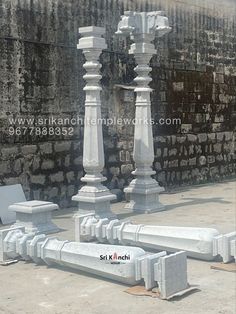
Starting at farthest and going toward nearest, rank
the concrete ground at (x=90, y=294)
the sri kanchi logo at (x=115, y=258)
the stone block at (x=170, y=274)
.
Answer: the sri kanchi logo at (x=115, y=258) < the stone block at (x=170, y=274) < the concrete ground at (x=90, y=294)

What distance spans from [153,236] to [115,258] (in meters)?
0.96

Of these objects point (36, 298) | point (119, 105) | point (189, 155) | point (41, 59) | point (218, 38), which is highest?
point (218, 38)

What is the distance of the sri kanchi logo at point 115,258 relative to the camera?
158 inches

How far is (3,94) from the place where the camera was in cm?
698

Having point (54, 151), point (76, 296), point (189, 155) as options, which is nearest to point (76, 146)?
point (54, 151)

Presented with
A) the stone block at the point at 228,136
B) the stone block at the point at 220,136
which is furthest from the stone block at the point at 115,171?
the stone block at the point at 228,136

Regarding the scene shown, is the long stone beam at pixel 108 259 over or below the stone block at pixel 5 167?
below

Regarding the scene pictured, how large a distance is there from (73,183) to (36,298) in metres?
4.09

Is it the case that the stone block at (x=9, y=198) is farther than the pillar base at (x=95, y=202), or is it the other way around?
the stone block at (x=9, y=198)

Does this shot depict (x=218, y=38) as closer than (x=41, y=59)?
No

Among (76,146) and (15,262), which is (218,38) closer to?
(76,146)

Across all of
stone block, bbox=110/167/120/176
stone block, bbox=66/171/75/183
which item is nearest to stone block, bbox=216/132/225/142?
stone block, bbox=110/167/120/176

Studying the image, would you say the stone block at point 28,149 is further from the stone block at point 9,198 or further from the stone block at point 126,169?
the stone block at point 126,169

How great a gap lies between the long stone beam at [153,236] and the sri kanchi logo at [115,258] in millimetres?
910
